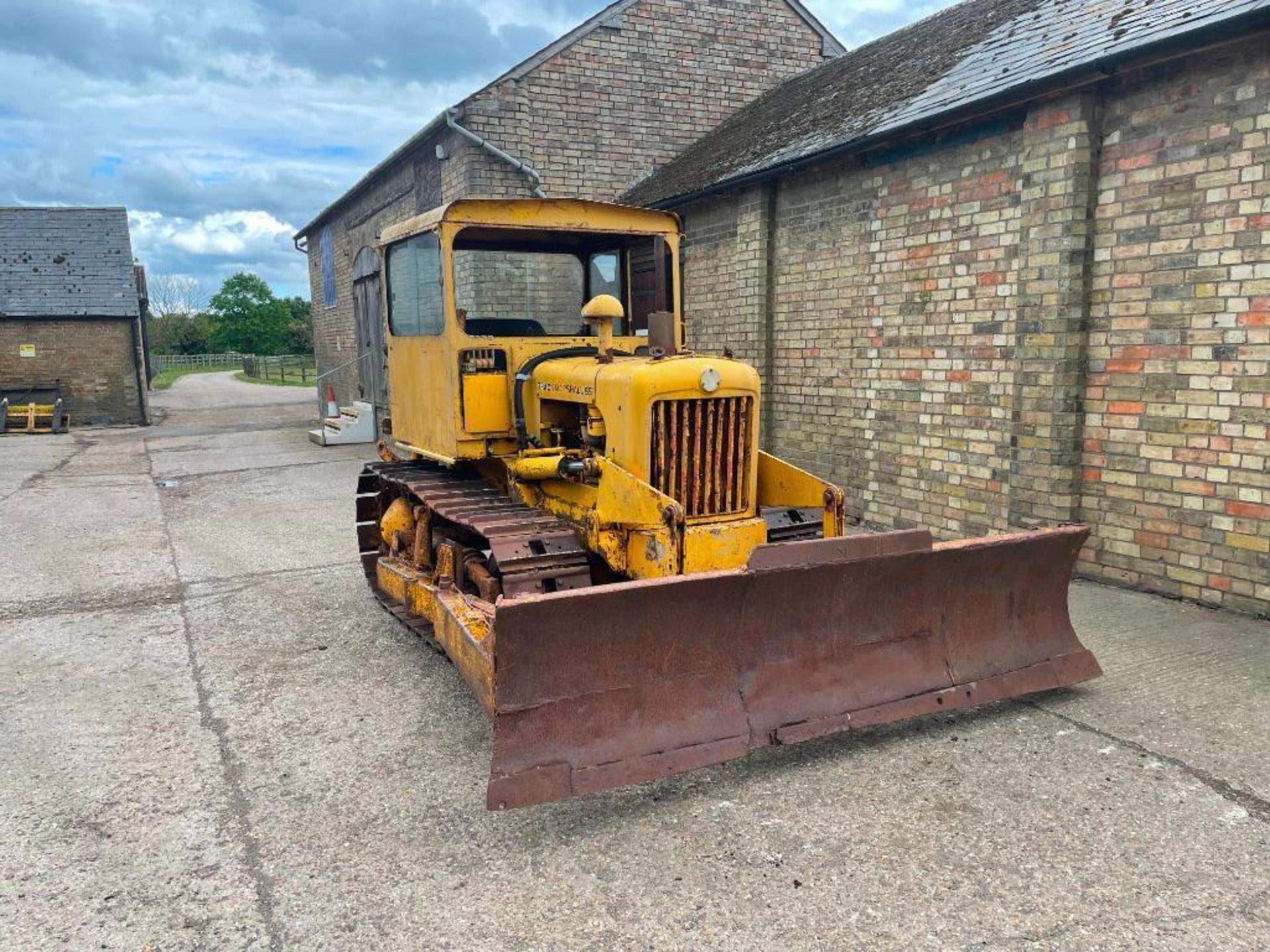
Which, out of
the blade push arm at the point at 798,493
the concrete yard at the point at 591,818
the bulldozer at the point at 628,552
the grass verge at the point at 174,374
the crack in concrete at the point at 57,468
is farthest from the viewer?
the grass verge at the point at 174,374

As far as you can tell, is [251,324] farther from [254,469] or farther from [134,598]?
[134,598]

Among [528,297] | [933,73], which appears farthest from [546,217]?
[933,73]

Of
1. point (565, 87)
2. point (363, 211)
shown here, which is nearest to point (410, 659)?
point (565, 87)

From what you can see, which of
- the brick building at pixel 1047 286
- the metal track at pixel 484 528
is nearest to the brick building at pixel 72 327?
the brick building at pixel 1047 286

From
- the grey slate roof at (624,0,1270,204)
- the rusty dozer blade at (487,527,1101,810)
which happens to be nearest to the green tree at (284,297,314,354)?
the grey slate roof at (624,0,1270,204)

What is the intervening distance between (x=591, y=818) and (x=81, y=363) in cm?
2226

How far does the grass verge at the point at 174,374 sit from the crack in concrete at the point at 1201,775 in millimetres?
40601

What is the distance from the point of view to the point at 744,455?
4.35 metres

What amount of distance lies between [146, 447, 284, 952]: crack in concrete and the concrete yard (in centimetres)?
1

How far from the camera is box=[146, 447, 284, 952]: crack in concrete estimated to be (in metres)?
2.72

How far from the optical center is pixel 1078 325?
5.94 m

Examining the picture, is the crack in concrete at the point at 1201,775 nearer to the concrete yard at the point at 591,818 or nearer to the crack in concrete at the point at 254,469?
the concrete yard at the point at 591,818

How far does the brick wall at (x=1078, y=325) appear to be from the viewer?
516cm

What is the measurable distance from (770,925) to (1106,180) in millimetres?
5317
